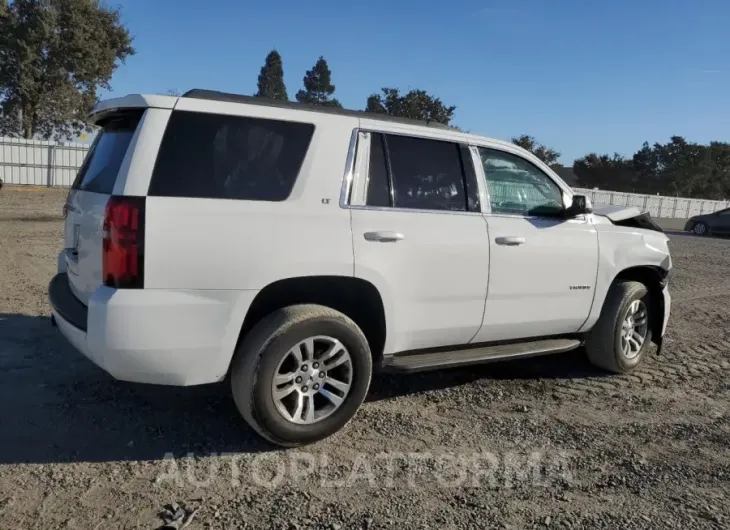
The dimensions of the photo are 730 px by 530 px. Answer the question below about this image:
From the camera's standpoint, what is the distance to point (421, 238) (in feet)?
13.4

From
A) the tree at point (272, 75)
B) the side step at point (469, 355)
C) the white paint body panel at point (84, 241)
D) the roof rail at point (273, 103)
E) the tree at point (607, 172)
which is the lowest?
the side step at point (469, 355)

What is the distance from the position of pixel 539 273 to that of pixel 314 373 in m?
1.91

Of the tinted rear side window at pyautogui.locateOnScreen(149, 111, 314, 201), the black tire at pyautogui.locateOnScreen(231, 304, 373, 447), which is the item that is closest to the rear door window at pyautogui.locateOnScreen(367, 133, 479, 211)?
the tinted rear side window at pyautogui.locateOnScreen(149, 111, 314, 201)

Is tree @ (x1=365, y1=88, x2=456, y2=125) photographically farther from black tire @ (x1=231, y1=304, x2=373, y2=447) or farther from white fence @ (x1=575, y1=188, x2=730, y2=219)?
black tire @ (x1=231, y1=304, x2=373, y2=447)

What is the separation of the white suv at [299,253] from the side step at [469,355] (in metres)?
0.02

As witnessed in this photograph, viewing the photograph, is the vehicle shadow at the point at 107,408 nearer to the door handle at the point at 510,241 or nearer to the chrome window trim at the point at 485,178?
the door handle at the point at 510,241

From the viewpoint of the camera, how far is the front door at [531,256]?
14.8ft

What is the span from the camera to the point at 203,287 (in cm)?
339

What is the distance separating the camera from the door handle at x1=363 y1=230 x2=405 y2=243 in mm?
3876

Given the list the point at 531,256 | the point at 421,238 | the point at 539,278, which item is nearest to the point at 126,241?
the point at 421,238

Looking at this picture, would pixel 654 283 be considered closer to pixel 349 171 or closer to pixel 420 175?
pixel 420 175

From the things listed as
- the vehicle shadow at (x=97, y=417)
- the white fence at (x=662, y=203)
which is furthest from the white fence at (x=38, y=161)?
the white fence at (x=662, y=203)

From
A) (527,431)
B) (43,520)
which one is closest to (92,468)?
(43,520)

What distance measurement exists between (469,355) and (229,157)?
6.96 ft
